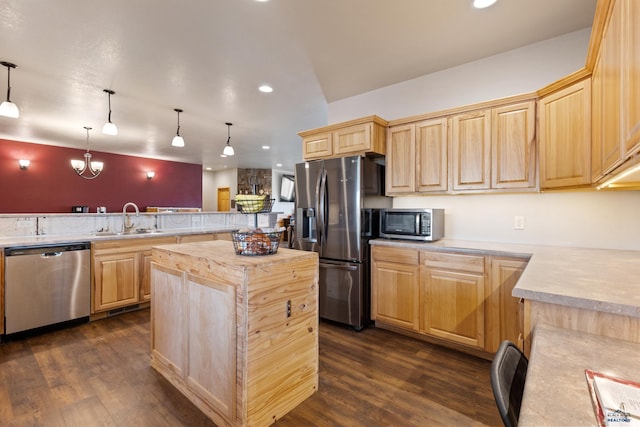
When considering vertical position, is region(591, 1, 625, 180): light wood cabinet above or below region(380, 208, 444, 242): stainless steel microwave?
above

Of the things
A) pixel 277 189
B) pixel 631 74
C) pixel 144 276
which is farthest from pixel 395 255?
pixel 277 189

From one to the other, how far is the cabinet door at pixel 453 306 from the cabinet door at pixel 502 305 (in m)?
0.06

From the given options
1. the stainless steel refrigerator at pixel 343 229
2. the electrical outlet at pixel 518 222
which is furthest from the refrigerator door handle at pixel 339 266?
the electrical outlet at pixel 518 222

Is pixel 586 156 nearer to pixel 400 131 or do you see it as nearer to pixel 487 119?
pixel 487 119

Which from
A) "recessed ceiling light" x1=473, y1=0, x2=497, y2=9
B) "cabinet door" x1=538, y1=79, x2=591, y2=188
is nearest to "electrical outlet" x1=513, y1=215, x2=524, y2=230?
"cabinet door" x1=538, y1=79, x2=591, y2=188

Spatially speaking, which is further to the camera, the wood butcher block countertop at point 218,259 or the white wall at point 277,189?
the white wall at point 277,189

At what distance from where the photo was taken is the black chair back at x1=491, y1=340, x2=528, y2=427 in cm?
78

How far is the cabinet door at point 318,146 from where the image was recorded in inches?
131

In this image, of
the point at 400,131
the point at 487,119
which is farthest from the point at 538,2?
the point at 400,131

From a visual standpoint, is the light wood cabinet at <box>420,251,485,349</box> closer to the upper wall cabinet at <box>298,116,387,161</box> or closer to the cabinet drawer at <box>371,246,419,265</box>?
the cabinet drawer at <box>371,246,419,265</box>

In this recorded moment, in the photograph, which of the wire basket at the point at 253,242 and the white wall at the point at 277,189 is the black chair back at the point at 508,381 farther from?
the white wall at the point at 277,189

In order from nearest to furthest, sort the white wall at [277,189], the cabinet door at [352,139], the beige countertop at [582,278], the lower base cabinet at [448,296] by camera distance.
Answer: the beige countertop at [582,278] → the lower base cabinet at [448,296] → the cabinet door at [352,139] → the white wall at [277,189]

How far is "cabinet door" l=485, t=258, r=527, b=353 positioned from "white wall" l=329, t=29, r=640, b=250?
0.57m

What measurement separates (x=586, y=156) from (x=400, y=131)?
5.00 feet
